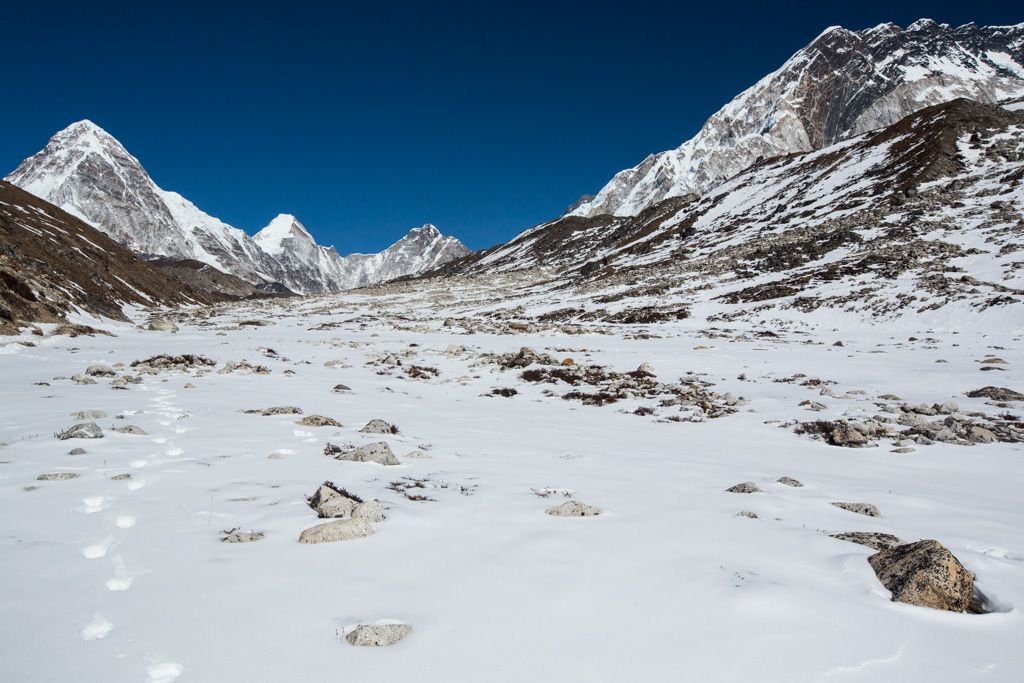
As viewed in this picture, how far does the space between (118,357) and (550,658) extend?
22189mm

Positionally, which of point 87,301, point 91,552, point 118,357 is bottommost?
point 91,552

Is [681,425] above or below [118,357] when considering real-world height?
below

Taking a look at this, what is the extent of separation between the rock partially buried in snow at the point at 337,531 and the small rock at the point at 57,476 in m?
3.42

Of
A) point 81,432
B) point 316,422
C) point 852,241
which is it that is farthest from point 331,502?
point 852,241

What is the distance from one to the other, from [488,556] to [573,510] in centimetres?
134

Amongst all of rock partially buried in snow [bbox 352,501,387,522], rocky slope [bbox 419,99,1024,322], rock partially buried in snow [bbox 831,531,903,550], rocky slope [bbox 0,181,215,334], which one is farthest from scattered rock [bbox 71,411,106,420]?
rocky slope [bbox 419,99,1024,322]

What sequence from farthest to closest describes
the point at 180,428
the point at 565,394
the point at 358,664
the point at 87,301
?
the point at 87,301
the point at 565,394
the point at 180,428
the point at 358,664

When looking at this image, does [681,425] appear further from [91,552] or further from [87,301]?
[87,301]

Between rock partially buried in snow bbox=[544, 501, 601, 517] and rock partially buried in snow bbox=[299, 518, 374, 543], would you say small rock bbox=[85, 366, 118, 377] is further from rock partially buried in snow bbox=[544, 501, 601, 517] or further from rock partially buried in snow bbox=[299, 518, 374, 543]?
rock partially buried in snow bbox=[544, 501, 601, 517]

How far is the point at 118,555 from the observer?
4258 mm

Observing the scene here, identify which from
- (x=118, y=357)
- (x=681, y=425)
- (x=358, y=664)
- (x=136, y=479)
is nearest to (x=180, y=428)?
(x=136, y=479)

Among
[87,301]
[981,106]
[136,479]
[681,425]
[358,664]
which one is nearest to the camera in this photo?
[358,664]

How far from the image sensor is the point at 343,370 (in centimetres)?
2012

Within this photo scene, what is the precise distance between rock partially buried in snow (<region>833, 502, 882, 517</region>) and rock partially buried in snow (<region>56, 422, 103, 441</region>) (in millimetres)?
9955
